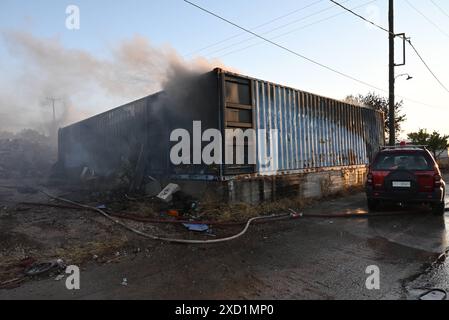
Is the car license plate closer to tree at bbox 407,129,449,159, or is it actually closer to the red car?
the red car

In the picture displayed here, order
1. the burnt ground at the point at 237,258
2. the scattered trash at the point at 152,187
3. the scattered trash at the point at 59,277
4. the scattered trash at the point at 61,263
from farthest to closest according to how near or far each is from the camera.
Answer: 1. the scattered trash at the point at 152,187
2. the scattered trash at the point at 61,263
3. the scattered trash at the point at 59,277
4. the burnt ground at the point at 237,258

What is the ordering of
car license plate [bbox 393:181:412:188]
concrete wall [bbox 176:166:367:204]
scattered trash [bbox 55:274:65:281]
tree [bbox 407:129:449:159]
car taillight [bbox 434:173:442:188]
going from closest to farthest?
scattered trash [bbox 55:274:65:281], car taillight [bbox 434:173:442:188], car license plate [bbox 393:181:412:188], concrete wall [bbox 176:166:367:204], tree [bbox 407:129:449:159]

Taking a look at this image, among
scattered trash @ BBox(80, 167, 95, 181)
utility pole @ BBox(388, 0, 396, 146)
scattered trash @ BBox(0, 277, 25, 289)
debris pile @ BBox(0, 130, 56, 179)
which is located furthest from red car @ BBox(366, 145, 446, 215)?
debris pile @ BBox(0, 130, 56, 179)

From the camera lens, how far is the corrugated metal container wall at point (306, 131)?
8430mm

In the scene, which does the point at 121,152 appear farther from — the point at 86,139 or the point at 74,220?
the point at 74,220

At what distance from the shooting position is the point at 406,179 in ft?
21.6

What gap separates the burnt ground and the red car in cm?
52

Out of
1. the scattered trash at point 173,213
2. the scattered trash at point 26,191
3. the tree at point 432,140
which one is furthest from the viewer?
the tree at point 432,140

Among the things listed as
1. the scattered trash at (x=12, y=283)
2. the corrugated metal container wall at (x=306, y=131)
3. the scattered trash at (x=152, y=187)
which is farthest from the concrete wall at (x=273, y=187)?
the scattered trash at (x=12, y=283)

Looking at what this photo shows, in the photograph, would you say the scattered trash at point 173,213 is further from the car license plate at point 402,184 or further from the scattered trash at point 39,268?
the car license plate at point 402,184

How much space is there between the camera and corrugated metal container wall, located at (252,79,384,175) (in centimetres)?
843

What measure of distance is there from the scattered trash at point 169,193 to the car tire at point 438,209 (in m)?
6.65
